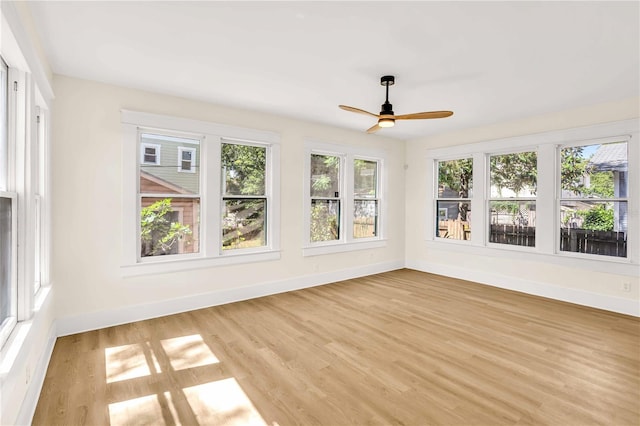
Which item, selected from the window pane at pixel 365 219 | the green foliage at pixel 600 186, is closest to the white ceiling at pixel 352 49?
the green foliage at pixel 600 186

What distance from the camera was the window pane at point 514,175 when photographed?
5086 millimetres

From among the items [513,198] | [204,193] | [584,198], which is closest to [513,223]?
[513,198]

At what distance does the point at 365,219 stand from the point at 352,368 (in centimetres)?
385

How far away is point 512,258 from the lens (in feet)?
17.3

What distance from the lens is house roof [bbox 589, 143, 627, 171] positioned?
4.25 meters

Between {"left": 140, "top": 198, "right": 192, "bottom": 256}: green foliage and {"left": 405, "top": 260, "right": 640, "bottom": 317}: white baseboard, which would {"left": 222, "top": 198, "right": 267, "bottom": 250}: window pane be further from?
{"left": 405, "top": 260, "right": 640, "bottom": 317}: white baseboard

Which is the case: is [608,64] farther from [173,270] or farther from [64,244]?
[64,244]

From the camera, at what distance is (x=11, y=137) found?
6.75ft

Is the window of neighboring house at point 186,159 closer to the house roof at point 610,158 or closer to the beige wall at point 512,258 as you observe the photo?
the beige wall at point 512,258

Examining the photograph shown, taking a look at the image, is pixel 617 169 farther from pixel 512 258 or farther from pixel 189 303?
pixel 189 303

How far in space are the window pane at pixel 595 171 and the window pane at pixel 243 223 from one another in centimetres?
454

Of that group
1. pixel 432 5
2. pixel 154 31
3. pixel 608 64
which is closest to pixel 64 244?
pixel 154 31

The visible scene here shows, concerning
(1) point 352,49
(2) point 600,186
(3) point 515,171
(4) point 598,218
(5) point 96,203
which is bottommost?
(4) point 598,218

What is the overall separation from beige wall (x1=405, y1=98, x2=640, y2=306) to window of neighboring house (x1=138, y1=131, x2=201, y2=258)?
172 inches
